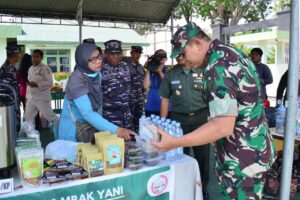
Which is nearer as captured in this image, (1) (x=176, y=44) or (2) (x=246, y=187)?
(1) (x=176, y=44)

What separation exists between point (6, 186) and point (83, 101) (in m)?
0.66

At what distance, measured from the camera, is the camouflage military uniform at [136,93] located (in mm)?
4348

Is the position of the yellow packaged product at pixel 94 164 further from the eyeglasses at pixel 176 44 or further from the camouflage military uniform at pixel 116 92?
the camouflage military uniform at pixel 116 92

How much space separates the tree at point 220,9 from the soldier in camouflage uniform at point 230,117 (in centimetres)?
1449

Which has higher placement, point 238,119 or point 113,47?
point 113,47

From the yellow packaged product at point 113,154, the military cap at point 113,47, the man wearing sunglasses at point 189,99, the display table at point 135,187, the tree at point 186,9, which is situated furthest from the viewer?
the tree at point 186,9

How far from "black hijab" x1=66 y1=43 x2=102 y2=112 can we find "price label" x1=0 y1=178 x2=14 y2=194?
0.64m

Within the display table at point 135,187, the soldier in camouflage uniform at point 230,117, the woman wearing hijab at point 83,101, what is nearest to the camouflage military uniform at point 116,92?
the woman wearing hijab at point 83,101

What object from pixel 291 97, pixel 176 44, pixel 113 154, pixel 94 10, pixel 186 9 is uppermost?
pixel 186 9

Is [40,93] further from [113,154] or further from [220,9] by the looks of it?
[220,9]

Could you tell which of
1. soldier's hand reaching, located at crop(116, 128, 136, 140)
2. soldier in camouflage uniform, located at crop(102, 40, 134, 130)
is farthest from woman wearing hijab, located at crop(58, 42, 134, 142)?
soldier in camouflage uniform, located at crop(102, 40, 134, 130)

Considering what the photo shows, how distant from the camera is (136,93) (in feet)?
14.4

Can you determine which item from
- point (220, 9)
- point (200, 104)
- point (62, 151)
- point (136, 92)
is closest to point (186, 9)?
point (220, 9)

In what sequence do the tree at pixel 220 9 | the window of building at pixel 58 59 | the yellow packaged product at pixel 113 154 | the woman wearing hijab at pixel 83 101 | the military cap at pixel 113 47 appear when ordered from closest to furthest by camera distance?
the yellow packaged product at pixel 113 154
the woman wearing hijab at pixel 83 101
the military cap at pixel 113 47
the tree at pixel 220 9
the window of building at pixel 58 59
